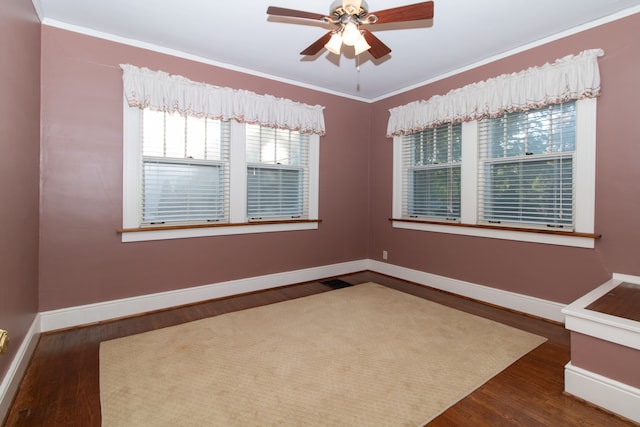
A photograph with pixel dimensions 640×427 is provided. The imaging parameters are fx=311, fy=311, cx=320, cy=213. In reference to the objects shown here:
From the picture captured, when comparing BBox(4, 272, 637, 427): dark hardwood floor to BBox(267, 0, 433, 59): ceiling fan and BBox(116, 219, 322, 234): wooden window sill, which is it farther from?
BBox(267, 0, 433, 59): ceiling fan

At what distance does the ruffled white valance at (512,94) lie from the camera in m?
2.62

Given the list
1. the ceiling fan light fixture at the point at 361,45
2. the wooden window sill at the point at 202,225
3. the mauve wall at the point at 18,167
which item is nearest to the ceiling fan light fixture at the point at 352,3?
the ceiling fan light fixture at the point at 361,45

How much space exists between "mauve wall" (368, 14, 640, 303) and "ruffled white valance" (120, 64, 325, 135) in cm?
167

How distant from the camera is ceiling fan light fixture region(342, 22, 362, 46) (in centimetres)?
199

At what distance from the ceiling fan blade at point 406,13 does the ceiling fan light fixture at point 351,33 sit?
14 cm

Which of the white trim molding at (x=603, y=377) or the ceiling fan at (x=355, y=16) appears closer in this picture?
the white trim molding at (x=603, y=377)

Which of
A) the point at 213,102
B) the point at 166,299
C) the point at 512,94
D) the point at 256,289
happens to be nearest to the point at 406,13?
the point at 512,94

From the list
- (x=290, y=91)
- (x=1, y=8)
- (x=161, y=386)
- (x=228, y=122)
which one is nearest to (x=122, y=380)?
(x=161, y=386)

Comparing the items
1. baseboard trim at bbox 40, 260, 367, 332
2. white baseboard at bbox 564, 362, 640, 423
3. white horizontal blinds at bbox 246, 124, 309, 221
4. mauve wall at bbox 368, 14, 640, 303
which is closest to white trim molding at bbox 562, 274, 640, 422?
white baseboard at bbox 564, 362, 640, 423

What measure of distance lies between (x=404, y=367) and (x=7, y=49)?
3.09 m

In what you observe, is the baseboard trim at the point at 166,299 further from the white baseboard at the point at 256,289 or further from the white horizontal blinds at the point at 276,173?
the white horizontal blinds at the point at 276,173

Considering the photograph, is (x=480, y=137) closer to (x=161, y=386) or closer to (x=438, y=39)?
(x=438, y=39)

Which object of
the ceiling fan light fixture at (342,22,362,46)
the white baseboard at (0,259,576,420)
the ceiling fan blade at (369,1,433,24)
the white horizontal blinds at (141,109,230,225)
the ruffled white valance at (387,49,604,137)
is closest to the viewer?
the ceiling fan blade at (369,1,433,24)

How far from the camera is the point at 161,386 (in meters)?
1.89
